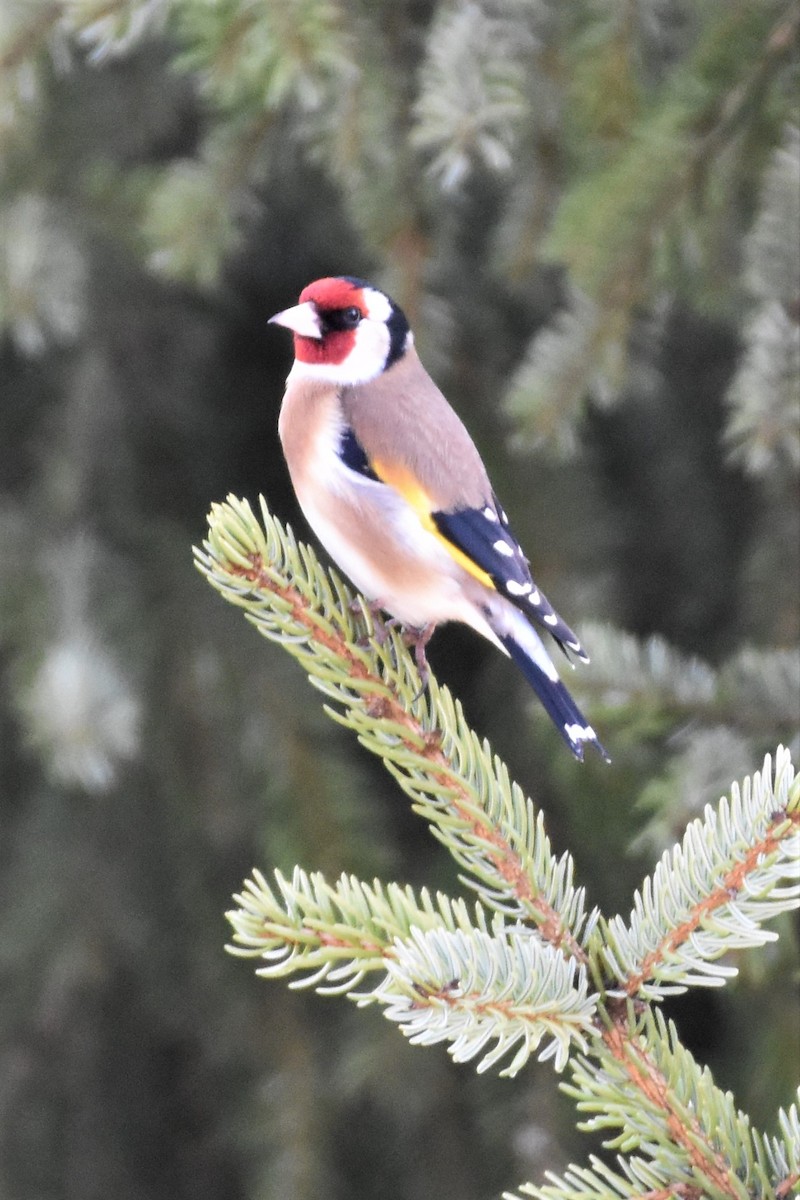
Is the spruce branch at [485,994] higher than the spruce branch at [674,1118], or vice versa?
the spruce branch at [485,994]

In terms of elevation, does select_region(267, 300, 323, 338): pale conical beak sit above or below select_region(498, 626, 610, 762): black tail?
above

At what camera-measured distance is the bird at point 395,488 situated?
1.97m

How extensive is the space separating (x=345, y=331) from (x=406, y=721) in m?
1.00

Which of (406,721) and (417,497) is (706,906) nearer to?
(406,721)

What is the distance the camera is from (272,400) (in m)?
2.81

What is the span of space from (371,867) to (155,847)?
516mm

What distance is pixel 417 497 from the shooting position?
2084 millimetres

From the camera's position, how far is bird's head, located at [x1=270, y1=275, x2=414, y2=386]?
87.6 inches

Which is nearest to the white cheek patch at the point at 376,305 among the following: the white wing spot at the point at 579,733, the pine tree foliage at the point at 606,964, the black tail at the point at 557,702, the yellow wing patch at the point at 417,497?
the yellow wing patch at the point at 417,497

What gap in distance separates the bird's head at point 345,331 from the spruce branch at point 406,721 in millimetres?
657

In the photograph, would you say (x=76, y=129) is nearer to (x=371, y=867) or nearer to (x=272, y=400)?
(x=272, y=400)

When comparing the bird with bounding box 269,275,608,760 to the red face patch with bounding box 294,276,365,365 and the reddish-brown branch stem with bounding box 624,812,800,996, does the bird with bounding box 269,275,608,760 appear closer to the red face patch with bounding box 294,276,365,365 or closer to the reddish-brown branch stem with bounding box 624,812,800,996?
the red face patch with bounding box 294,276,365,365

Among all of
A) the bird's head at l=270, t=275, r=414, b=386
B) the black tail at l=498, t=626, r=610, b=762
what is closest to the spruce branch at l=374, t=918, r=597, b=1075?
the black tail at l=498, t=626, r=610, b=762

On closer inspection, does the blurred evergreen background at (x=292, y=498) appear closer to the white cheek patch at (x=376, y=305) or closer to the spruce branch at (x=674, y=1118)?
the white cheek patch at (x=376, y=305)
